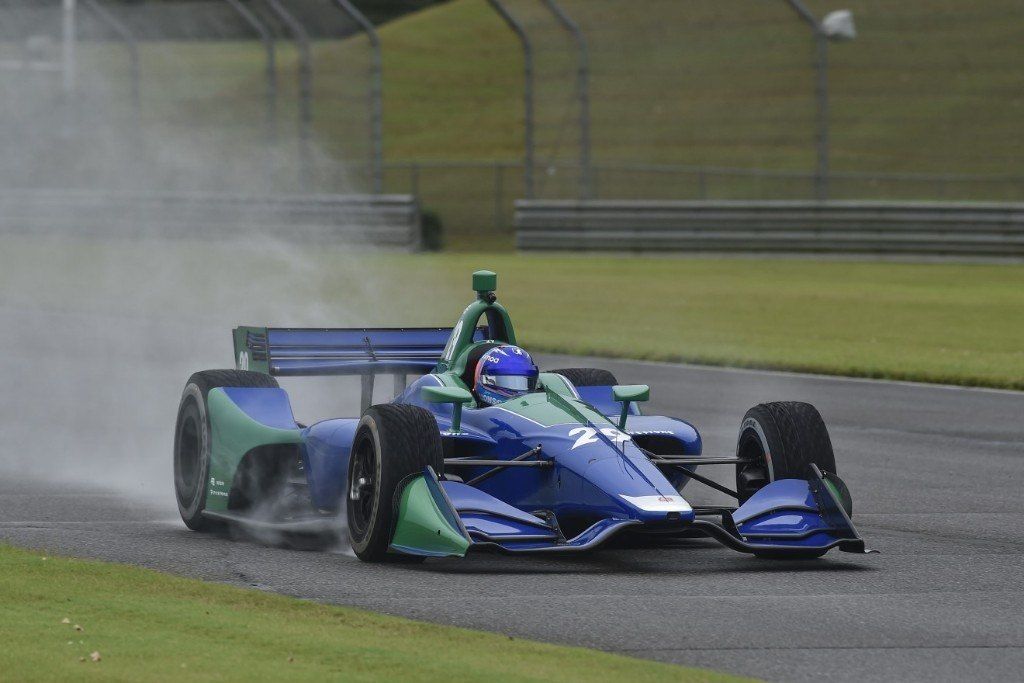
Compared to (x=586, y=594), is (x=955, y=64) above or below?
above

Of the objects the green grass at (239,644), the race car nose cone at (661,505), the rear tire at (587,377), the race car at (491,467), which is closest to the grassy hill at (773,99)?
the rear tire at (587,377)

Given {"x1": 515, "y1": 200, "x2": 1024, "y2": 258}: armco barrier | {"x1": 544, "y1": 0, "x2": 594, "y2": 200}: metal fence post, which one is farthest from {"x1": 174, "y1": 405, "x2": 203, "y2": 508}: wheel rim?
{"x1": 515, "y1": 200, "x2": 1024, "y2": 258}: armco barrier

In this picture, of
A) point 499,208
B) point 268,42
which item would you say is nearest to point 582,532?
point 268,42

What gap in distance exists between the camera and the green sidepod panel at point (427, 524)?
25.6 feet

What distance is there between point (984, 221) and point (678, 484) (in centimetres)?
2064

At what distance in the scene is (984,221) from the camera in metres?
28.8

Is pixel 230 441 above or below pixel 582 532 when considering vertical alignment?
above

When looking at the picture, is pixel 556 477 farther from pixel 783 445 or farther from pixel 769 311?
pixel 769 311

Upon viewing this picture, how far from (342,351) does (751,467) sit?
286 cm

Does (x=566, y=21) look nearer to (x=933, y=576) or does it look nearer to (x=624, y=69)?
(x=624, y=69)

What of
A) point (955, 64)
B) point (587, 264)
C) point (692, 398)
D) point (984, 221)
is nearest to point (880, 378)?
point (692, 398)

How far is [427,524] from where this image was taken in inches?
310

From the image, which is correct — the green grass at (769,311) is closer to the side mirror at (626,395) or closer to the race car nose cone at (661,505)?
the side mirror at (626,395)

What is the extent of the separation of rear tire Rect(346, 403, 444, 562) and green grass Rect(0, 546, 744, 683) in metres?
0.91
